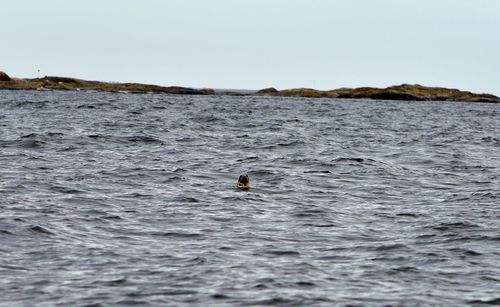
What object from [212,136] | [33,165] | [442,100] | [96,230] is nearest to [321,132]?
[212,136]

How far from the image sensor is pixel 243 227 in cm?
1808

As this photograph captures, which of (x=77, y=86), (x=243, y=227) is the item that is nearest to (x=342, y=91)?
(x=77, y=86)

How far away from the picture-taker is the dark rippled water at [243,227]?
503 inches

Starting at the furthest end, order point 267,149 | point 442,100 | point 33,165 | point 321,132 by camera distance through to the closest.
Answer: point 442,100 < point 321,132 < point 267,149 < point 33,165

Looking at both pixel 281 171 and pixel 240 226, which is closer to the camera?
pixel 240 226

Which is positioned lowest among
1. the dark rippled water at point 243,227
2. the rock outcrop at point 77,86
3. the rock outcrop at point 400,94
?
the dark rippled water at point 243,227

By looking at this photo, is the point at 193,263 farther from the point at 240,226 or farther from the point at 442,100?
the point at 442,100

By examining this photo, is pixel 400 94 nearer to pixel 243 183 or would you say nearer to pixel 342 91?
pixel 342 91

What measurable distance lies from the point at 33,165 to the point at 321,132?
91.7ft

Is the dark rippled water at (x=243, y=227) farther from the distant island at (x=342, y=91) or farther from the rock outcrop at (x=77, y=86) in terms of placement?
the distant island at (x=342, y=91)

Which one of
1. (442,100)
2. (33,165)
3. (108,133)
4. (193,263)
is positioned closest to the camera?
(193,263)

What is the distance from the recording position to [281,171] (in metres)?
29.2

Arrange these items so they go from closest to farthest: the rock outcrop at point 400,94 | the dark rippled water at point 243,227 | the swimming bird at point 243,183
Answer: the dark rippled water at point 243,227 < the swimming bird at point 243,183 < the rock outcrop at point 400,94

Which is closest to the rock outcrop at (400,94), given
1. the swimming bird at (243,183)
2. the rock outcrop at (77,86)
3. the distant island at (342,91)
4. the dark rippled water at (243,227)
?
the distant island at (342,91)
